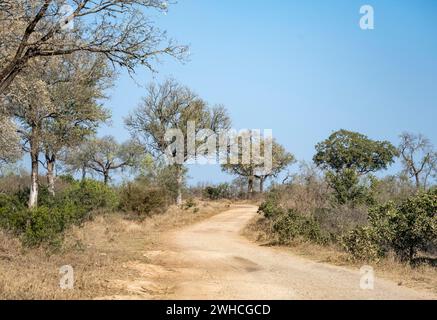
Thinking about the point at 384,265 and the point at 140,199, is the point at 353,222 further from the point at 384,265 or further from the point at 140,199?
the point at 140,199

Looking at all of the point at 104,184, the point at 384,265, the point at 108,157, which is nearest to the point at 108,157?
the point at 108,157

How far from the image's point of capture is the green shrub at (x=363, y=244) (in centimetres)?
1336

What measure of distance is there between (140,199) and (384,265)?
57.5ft

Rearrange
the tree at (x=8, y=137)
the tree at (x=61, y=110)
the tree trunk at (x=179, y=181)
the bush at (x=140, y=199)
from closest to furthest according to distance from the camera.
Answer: the tree at (x=8, y=137), the tree at (x=61, y=110), the bush at (x=140, y=199), the tree trunk at (x=179, y=181)

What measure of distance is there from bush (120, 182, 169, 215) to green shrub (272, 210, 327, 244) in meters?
11.2

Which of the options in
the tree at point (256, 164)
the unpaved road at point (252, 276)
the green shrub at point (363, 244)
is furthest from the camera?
the tree at point (256, 164)

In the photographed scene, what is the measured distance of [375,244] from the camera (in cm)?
1373

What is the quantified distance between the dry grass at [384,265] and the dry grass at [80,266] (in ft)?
16.4

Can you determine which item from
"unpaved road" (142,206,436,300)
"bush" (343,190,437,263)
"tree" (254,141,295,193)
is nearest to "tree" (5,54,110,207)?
"unpaved road" (142,206,436,300)

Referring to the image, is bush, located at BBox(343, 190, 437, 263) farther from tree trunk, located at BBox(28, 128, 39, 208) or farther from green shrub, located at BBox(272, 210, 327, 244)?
tree trunk, located at BBox(28, 128, 39, 208)

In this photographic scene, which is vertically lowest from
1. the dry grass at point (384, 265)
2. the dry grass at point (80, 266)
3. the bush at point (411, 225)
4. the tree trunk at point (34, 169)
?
the dry grass at point (384, 265)

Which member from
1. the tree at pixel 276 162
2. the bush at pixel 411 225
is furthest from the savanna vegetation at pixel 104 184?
the tree at pixel 276 162

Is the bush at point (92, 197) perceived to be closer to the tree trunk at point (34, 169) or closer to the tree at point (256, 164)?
the tree trunk at point (34, 169)

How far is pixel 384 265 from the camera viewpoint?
42.0 feet
